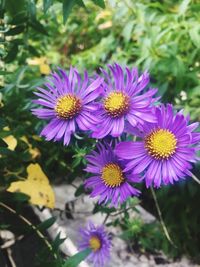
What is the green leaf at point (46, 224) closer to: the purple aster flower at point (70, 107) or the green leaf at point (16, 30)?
the purple aster flower at point (70, 107)

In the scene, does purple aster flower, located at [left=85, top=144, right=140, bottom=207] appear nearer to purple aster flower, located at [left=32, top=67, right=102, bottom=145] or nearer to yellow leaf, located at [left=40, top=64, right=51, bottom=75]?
purple aster flower, located at [left=32, top=67, right=102, bottom=145]

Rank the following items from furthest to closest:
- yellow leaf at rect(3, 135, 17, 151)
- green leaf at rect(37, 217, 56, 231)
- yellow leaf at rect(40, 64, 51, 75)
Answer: yellow leaf at rect(40, 64, 51, 75), yellow leaf at rect(3, 135, 17, 151), green leaf at rect(37, 217, 56, 231)

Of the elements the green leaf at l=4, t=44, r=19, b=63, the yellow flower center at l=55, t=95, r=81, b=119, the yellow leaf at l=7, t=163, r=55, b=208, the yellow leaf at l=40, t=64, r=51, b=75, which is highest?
the yellow flower center at l=55, t=95, r=81, b=119

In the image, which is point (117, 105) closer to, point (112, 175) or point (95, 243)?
point (112, 175)

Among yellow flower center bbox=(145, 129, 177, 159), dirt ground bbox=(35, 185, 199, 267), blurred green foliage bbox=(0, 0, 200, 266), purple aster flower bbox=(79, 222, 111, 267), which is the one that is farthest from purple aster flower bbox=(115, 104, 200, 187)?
dirt ground bbox=(35, 185, 199, 267)

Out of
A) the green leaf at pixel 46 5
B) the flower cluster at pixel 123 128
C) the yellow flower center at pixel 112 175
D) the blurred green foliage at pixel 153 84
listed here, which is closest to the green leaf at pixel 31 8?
the blurred green foliage at pixel 153 84

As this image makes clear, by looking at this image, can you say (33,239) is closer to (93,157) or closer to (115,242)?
(115,242)

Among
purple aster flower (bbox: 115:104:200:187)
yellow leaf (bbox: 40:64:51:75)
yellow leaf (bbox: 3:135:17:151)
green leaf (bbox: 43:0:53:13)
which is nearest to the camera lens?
purple aster flower (bbox: 115:104:200:187)

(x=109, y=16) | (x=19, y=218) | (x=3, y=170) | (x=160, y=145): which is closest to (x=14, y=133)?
(x=3, y=170)

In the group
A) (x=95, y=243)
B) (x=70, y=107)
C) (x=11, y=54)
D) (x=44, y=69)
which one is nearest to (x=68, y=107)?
(x=70, y=107)
